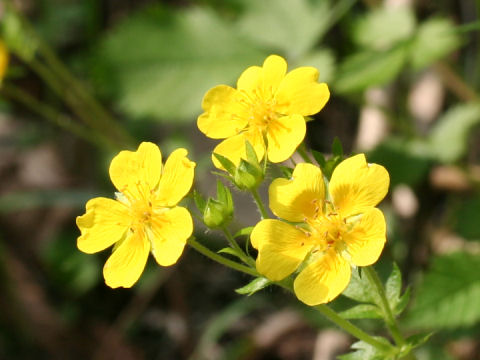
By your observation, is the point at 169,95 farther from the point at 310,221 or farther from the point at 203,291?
the point at 310,221

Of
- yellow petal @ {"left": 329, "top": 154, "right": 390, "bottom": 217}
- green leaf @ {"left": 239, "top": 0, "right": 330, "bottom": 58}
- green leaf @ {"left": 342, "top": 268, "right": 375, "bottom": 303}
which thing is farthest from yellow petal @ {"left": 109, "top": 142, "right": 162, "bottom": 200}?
green leaf @ {"left": 239, "top": 0, "right": 330, "bottom": 58}

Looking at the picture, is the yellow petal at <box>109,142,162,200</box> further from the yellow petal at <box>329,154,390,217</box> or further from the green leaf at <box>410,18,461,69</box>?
the green leaf at <box>410,18,461,69</box>

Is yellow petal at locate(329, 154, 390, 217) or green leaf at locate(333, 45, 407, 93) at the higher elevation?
green leaf at locate(333, 45, 407, 93)

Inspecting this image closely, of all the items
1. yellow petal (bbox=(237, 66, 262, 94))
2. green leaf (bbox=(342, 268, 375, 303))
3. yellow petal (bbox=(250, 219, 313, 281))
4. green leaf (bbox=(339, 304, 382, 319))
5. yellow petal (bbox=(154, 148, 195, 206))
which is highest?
yellow petal (bbox=(237, 66, 262, 94))

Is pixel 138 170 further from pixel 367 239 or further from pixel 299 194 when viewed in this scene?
pixel 367 239

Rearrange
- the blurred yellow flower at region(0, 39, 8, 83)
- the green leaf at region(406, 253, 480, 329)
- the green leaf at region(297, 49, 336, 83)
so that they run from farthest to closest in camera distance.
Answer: the blurred yellow flower at region(0, 39, 8, 83) → the green leaf at region(297, 49, 336, 83) → the green leaf at region(406, 253, 480, 329)

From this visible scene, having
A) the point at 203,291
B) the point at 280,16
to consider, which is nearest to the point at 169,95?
the point at 280,16

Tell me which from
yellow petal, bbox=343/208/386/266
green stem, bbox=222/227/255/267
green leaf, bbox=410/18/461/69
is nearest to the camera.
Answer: yellow petal, bbox=343/208/386/266
